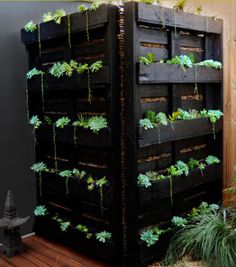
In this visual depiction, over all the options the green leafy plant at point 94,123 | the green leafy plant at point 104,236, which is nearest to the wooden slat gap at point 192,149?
the green leafy plant at point 94,123

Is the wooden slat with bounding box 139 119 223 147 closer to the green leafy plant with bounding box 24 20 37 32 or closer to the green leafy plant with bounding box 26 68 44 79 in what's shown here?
the green leafy plant with bounding box 26 68 44 79

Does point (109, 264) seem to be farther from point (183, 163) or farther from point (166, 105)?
point (166, 105)

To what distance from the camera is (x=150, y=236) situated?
101 inches

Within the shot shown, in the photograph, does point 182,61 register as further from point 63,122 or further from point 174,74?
point 63,122

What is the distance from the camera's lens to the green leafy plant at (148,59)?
2.40 m

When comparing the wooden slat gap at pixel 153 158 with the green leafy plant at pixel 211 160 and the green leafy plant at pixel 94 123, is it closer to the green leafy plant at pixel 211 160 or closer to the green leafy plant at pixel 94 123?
the green leafy plant at pixel 94 123

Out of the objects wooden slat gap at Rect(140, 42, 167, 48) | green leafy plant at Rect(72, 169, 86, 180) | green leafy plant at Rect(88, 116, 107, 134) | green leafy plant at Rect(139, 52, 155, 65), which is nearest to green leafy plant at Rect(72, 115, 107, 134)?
green leafy plant at Rect(88, 116, 107, 134)

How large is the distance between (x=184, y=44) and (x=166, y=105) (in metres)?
0.51

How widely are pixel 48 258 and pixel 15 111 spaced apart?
1.24 metres

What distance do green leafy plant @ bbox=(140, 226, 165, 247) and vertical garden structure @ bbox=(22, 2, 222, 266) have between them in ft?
0.10

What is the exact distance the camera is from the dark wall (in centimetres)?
300

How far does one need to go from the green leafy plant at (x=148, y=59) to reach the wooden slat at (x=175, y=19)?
8.4 inches

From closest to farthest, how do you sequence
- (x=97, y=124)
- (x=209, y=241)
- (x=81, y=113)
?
(x=209, y=241) < (x=97, y=124) < (x=81, y=113)

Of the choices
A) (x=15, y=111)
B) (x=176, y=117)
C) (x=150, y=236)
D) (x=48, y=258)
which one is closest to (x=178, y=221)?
(x=150, y=236)
